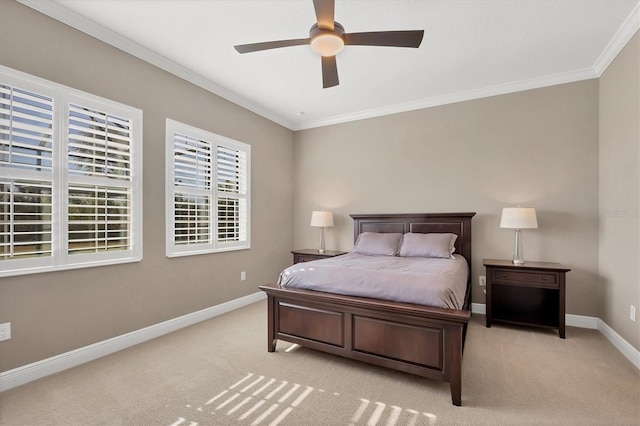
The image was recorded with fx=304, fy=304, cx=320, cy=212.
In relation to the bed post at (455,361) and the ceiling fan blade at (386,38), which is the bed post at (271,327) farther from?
the ceiling fan blade at (386,38)

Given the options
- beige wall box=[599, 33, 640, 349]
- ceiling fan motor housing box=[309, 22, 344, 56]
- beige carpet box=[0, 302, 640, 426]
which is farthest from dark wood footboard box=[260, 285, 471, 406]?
ceiling fan motor housing box=[309, 22, 344, 56]

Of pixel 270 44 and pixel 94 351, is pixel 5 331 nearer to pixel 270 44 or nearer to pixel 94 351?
pixel 94 351

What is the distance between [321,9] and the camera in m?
1.99

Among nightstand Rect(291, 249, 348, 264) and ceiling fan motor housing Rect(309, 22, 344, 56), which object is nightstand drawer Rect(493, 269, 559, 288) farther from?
ceiling fan motor housing Rect(309, 22, 344, 56)

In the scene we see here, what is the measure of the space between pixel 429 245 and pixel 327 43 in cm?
261

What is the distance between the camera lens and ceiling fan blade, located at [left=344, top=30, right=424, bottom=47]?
2.14 metres

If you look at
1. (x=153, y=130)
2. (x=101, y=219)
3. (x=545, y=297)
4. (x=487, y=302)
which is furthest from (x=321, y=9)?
(x=545, y=297)

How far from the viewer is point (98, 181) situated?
2736mm

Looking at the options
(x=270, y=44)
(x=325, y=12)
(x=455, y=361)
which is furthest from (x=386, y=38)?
(x=455, y=361)

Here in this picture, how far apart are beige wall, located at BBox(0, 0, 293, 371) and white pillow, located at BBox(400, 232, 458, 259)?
2204 millimetres

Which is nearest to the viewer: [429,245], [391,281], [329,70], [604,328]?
[391,281]

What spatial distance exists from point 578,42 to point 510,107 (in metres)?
0.98

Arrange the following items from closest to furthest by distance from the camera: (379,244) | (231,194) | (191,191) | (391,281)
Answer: (391,281) → (191,191) → (379,244) → (231,194)

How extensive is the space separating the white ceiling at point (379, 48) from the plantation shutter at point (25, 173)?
781 millimetres
